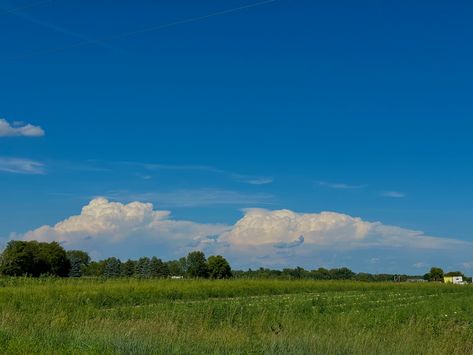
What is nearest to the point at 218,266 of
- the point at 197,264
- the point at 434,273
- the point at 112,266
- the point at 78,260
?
the point at 197,264

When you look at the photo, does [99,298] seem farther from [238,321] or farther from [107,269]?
[107,269]

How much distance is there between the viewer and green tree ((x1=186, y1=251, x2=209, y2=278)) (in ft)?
398

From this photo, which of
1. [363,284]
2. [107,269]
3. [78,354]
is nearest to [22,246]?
[107,269]

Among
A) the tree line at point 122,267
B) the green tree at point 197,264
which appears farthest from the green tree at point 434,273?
the green tree at point 197,264

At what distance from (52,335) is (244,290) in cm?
3714

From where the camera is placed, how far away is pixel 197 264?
130375 millimetres

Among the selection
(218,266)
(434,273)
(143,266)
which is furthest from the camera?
(434,273)

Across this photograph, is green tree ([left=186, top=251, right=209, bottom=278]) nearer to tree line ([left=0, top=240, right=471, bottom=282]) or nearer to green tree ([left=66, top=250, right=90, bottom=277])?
tree line ([left=0, top=240, right=471, bottom=282])

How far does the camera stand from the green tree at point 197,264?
12122 cm

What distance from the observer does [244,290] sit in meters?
47.8

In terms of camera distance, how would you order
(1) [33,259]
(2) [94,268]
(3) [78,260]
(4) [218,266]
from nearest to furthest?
1. (1) [33,259]
2. (4) [218,266]
3. (3) [78,260]
4. (2) [94,268]

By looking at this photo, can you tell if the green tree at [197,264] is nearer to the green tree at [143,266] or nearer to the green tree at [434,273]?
the green tree at [143,266]

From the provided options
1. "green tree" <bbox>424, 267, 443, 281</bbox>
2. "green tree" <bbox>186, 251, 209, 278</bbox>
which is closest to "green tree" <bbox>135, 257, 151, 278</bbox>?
"green tree" <bbox>186, 251, 209, 278</bbox>

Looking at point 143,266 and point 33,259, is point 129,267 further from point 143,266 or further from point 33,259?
point 33,259
